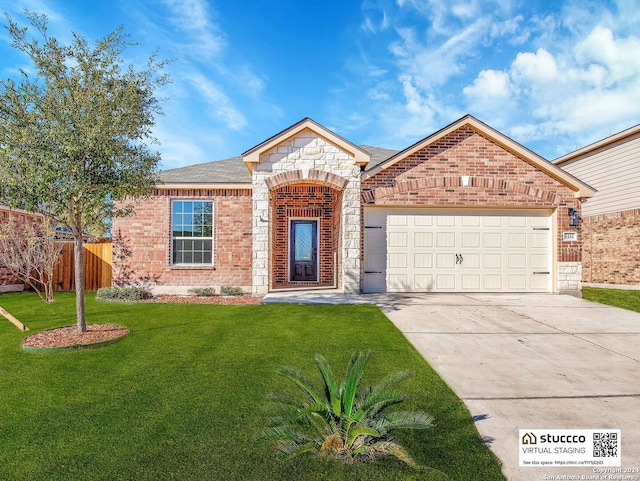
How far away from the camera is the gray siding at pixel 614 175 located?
13062mm

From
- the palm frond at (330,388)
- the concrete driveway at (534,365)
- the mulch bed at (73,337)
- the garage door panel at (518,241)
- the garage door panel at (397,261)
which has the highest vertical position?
the garage door panel at (518,241)

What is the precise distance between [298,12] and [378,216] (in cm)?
741

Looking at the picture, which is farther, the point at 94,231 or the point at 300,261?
the point at 300,261

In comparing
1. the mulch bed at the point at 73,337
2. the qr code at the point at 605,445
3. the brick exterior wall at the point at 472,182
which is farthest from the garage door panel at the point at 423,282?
the mulch bed at the point at 73,337

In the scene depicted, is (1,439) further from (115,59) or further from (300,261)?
(300,261)

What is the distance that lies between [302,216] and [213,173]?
3.52 m

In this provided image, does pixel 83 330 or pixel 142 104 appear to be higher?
pixel 142 104

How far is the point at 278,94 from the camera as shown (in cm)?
1408

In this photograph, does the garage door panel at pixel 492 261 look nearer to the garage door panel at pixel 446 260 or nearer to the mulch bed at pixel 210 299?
the garage door panel at pixel 446 260

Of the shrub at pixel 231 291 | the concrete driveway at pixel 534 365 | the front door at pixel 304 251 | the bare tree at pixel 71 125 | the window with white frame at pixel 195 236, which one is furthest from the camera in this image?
the front door at pixel 304 251

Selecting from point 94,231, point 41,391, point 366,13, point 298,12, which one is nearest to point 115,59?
point 94,231

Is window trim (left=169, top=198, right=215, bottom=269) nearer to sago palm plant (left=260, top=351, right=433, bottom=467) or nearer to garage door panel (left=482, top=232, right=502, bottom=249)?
garage door panel (left=482, top=232, right=502, bottom=249)

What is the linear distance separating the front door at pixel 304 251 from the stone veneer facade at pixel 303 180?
127 inches

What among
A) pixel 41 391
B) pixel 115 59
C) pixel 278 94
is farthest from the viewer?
pixel 278 94
